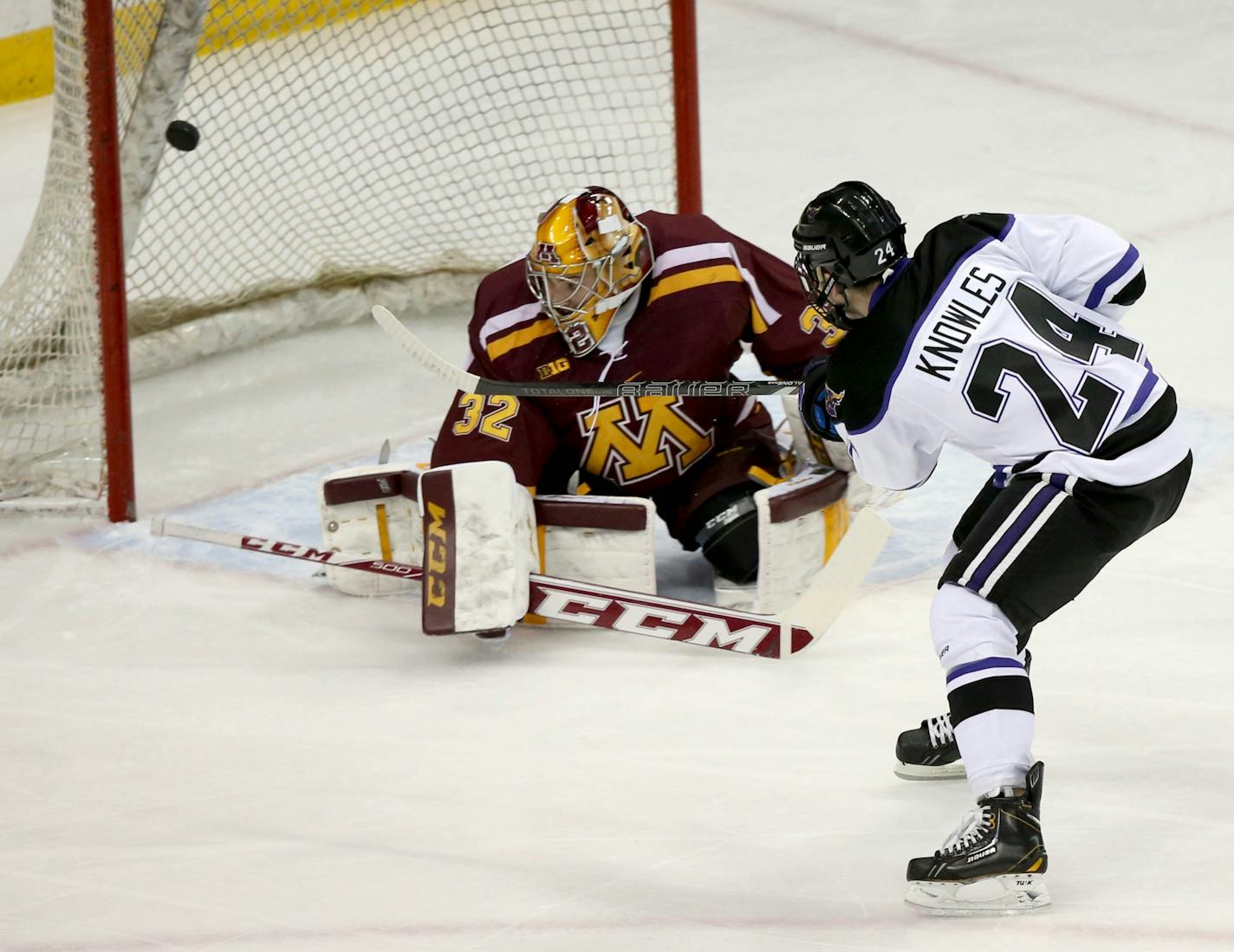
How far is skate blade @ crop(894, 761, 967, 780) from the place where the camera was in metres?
2.78

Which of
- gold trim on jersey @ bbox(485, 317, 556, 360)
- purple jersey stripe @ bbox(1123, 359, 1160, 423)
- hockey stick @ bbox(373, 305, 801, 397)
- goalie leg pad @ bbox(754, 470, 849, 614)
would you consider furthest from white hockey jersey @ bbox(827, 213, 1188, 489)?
gold trim on jersey @ bbox(485, 317, 556, 360)

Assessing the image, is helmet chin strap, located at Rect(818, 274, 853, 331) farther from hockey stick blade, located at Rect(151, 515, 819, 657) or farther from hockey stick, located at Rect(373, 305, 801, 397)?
hockey stick blade, located at Rect(151, 515, 819, 657)

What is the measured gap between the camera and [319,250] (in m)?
4.84

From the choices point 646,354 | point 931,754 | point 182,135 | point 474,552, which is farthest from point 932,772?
point 182,135

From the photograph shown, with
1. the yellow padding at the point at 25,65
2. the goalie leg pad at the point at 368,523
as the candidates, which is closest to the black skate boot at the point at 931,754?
the goalie leg pad at the point at 368,523

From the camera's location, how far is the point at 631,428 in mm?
3439

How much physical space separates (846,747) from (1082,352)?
80cm

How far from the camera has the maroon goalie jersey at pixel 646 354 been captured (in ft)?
11.1

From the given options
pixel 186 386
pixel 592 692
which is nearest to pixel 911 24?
pixel 186 386

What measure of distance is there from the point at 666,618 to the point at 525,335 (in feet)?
1.94

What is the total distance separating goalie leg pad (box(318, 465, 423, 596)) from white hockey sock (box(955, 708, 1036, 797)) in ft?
4.83

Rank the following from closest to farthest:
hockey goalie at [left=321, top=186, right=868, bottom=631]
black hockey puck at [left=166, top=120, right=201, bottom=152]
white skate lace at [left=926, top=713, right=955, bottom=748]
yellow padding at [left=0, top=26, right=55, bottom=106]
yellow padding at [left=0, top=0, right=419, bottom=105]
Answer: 1. white skate lace at [left=926, top=713, right=955, bottom=748]
2. hockey goalie at [left=321, top=186, right=868, bottom=631]
3. black hockey puck at [left=166, top=120, right=201, bottom=152]
4. yellow padding at [left=0, top=0, right=419, bottom=105]
5. yellow padding at [left=0, top=26, right=55, bottom=106]

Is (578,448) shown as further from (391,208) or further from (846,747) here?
(391,208)

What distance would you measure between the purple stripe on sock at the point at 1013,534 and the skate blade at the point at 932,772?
48 centimetres
